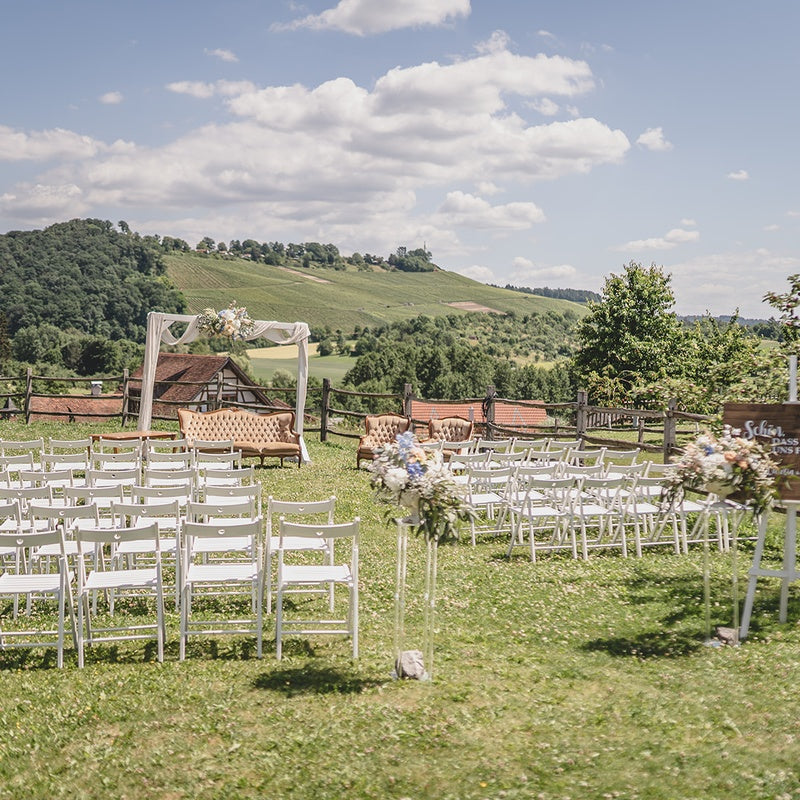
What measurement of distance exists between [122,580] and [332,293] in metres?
95.4

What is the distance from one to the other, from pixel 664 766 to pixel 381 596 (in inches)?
139

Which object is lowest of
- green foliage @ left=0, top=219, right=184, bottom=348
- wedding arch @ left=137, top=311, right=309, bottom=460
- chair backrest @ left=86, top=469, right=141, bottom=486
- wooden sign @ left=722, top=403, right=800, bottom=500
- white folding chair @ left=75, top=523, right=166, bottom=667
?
white folding chair @ left=75, top=523, right=166, bottom=667

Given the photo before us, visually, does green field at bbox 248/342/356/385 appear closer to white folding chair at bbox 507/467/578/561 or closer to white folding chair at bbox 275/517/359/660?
white folding chair at bbox 507/467/578/561

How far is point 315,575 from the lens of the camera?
5.91m

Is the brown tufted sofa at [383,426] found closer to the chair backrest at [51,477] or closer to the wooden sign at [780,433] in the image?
the chair backrest at [51,477]

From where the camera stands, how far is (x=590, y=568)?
812 centimetres

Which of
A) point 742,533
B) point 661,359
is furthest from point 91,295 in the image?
point 742,533

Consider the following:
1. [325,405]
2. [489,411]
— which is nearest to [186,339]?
[325,405]

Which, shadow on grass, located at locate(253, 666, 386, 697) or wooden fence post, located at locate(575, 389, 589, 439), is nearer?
shadow on grass, located at locate(253, 666, 386, 697)

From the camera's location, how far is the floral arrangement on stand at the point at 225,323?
621 inches

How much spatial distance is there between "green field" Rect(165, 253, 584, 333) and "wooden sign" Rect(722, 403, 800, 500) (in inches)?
2959

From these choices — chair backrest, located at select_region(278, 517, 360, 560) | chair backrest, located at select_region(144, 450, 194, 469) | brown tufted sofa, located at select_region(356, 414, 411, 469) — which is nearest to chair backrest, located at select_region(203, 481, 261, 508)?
chair backrest, located at select_region(278, 517, 360, 560)

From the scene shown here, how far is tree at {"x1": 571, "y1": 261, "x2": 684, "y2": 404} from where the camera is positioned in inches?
1341

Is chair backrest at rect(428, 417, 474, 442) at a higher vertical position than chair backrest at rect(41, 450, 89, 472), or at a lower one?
higher
